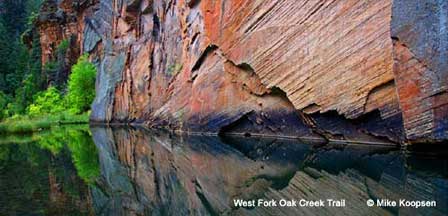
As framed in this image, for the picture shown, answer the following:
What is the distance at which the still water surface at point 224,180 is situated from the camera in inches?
313

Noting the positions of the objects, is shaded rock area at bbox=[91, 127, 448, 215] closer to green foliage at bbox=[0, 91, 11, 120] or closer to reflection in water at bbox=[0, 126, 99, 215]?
reflection in water at bbox=[0, 126, 99, 215]

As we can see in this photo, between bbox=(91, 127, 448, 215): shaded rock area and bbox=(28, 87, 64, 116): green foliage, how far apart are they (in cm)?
3159

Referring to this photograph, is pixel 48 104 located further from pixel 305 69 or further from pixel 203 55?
pixel 305 69

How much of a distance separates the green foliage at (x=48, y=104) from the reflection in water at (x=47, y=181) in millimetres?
27576

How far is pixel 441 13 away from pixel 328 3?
180 inches

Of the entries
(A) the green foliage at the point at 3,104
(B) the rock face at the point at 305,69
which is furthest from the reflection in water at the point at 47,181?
(A) the green foliage at the point at 3,104

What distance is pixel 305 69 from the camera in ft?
52.3

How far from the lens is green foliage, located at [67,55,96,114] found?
4253 centimetres

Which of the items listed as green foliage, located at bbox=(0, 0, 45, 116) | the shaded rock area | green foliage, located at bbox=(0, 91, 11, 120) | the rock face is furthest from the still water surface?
green foliage, located at bbox=(0, 0, 45, 116)

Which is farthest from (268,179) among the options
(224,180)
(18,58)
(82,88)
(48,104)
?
(18,58)

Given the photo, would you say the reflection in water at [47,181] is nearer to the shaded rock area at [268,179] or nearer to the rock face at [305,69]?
the shaded rock area at [268,179]

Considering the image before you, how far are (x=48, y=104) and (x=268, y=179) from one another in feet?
132

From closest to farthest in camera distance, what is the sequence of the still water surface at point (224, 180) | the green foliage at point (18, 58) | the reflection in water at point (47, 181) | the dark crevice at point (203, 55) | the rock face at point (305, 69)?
1. the still water surface at point (224, 180)
2. the reflection in water at point (47, 181)
3. the rock face at point (305, 69)
4. the dark crevice at point (203, 55)
5. the green foliage at point (18, 58)

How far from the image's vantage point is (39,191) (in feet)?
32.6
